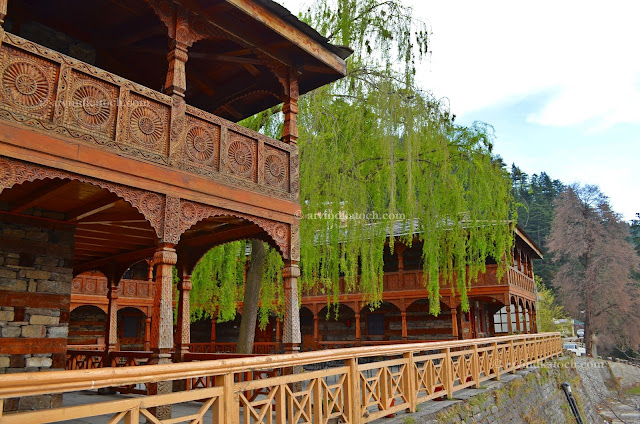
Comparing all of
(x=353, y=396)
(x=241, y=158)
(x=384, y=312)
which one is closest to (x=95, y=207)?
(x=241, y=158)

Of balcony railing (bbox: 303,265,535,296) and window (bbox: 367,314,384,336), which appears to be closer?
balcony railing (bbox: 303,265,535,296)

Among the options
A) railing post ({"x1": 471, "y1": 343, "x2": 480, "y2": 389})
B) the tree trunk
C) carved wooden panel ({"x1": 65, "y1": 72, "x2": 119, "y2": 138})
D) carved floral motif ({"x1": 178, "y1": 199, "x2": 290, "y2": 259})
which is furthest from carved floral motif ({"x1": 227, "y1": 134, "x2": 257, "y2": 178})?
railing post ({"x1": 471, "y1": 343, "x2": 480, "y2": 389})

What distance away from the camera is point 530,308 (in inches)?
1006

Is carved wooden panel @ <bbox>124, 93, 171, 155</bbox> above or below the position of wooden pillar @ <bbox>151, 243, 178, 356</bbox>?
above

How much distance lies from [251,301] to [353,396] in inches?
181

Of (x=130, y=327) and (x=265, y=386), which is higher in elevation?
(x=265, y=386)

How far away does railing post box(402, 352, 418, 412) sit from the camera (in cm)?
711

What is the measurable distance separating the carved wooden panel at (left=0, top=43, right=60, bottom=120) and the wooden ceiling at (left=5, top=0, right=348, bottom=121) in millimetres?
2196

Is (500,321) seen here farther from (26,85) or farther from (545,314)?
(26,85)

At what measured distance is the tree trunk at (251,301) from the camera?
9.72 m

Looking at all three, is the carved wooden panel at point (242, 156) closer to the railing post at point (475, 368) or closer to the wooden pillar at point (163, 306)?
the wooden pillar at point (163, 306)

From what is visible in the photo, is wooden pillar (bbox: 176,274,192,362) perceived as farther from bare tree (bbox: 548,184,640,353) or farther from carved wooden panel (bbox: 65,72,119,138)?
bare tree (bbox: 548,184,640,353)

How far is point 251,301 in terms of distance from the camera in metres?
9.99

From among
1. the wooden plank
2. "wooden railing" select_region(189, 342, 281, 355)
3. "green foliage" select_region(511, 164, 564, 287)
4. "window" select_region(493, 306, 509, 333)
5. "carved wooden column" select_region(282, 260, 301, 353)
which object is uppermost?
"green foliage" select_region(511, 164, 564, 287)
